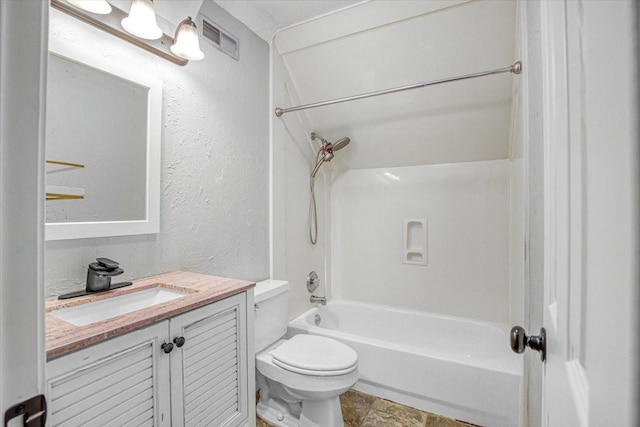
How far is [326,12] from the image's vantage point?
1.92 meters

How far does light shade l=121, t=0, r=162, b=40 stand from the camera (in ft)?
4.03

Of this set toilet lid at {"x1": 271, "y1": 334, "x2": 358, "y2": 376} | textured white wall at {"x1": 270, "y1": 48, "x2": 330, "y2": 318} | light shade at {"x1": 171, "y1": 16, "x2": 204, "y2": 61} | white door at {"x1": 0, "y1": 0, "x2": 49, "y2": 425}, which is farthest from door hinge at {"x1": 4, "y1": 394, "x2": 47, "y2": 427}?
textured white wall at {"x1": 270, "y1": 48, "x2": 330, "y2": 318}

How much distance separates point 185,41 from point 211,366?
56.7 inches

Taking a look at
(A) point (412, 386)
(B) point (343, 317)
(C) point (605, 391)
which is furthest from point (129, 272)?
(B) point (343, 317)

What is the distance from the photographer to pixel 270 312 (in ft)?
5.96

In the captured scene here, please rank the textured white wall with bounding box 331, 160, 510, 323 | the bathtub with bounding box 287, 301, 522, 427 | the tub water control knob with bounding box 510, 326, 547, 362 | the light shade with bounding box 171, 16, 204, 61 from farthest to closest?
the textured white wall with bounding box 331, 160, 510, 323 → the bathtub with bounding box 287, 301, 522, 427 → the light shade with bounding box 171, 16, 204, 61 → the tub water control knob with bounding box 510, 326, 547, 362

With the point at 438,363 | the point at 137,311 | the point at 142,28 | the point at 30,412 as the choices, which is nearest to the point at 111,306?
the point at 137,311

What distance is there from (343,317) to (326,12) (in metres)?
2.37

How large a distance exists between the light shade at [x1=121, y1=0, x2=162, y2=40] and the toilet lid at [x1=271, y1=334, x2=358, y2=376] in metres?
1.66

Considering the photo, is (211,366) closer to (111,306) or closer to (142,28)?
(111,306)

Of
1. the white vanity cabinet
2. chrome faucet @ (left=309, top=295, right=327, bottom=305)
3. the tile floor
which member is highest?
the white vanity cabinet

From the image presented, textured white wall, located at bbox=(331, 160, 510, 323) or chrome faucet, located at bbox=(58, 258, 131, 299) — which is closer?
chrome faucet, located at bbox=(58, 258, 131, 299)

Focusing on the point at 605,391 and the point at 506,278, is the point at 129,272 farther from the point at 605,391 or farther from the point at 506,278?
the point at 506,278

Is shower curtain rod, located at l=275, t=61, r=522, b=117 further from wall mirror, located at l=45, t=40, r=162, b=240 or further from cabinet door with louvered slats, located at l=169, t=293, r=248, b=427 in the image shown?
cabinet door with louvered slats, located at l=169, t=293, r=248, b=427
